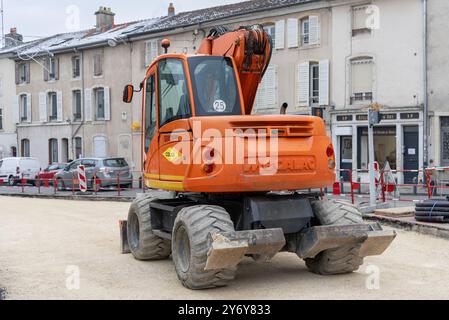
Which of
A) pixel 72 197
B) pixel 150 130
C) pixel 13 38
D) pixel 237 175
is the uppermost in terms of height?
pixel 13 38

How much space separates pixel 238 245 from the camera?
23.2 feet

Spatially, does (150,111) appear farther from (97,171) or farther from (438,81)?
(97,171)

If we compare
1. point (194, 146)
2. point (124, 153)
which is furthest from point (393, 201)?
point (124, 153)

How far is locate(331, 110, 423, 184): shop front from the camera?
78.3ft

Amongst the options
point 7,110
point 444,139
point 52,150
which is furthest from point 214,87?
point 7,110

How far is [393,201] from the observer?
1658 cm

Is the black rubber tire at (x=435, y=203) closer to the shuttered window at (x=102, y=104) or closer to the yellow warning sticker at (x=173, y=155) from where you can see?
the yellow warning sticker at (x=173, y=155)

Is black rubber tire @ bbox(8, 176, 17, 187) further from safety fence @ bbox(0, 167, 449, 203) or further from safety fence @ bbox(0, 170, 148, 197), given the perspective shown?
safety fence @ bbox(0, 170, 148, 197)

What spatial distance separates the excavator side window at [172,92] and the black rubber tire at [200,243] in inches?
54.2

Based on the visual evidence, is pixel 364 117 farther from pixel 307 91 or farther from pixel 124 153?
pixel 124 153

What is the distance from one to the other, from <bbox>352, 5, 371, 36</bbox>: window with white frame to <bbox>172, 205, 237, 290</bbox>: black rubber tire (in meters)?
19.3

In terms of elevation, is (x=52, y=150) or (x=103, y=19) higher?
(x=103, y=19)

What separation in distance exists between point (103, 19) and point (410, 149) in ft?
74.8
